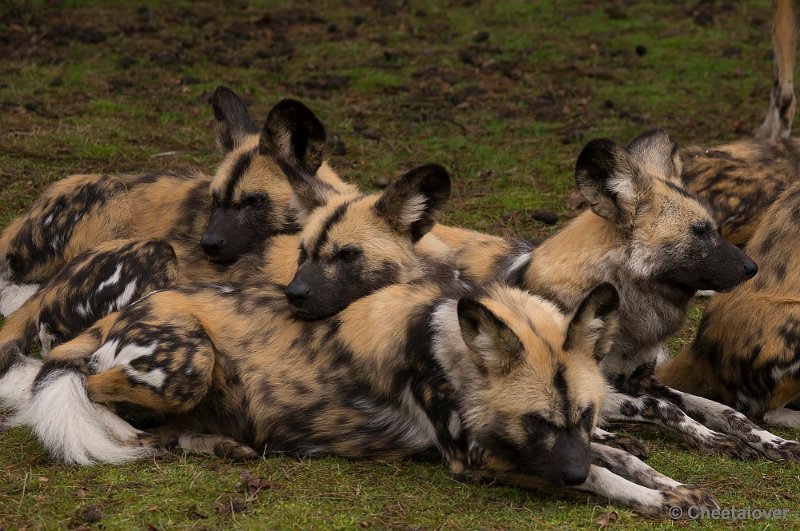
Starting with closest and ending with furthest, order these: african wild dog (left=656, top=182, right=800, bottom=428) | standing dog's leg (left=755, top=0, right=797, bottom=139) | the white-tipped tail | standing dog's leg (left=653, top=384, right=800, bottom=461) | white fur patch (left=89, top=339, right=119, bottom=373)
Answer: the white-tipped tail
white fur patch (left=89, top=339, right=119, bottom=373)
standing dog's leg (left=653, top=384, right=800, bottom=461)
african wild dog (left=656, top=182, right=800, bottom=428)
standing dog's leg (left=755, top=0, right=797, bottom=139)

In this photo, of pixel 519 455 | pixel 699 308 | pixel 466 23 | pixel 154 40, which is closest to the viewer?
pixel 519 455

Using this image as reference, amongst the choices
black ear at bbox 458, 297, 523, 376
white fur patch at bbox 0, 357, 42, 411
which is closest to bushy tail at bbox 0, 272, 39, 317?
white fur patch at bbox 0, 357, 42, 411

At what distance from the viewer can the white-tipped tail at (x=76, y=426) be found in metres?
3.23

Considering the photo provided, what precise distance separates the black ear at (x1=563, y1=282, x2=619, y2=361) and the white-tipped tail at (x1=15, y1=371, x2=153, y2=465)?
3.99 feet

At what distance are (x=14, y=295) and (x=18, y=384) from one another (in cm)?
97

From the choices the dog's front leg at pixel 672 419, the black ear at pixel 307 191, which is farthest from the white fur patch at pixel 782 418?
the black ear at pixel 307 191

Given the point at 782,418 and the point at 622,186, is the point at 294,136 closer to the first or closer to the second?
the point at 622,186

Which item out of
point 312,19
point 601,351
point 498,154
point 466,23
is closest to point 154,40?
point 312,19

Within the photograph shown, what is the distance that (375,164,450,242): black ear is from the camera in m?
3.80

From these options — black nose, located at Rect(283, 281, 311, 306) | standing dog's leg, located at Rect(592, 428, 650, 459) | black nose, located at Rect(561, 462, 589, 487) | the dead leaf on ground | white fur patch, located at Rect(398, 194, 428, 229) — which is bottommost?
standing dog's leg, located at Rect(592, 428, 650, 459)

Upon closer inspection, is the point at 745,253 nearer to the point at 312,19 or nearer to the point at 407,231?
the point at 407,231

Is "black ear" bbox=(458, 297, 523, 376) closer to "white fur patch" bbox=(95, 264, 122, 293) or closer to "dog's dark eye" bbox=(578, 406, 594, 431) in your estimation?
"dog's dark eye" bbox=(578, 406, 594, 431)

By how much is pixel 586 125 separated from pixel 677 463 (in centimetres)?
390

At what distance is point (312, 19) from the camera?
920 cm
